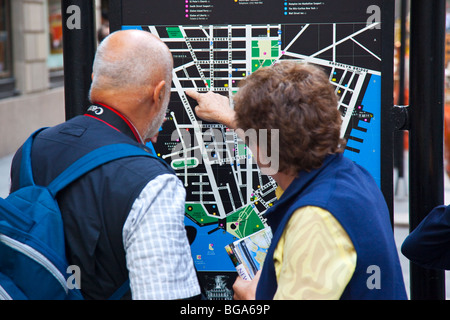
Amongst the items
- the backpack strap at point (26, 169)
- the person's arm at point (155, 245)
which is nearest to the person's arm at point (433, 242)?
the person's arm at point (155, 245)

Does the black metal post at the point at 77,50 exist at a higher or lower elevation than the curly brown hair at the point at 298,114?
higher

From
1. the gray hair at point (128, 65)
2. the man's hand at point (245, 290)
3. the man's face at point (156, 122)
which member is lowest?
the man's hand at point (245, 290)

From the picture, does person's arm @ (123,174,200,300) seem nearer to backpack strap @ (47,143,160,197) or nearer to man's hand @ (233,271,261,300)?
backpack strap @ (47,143,160,197)

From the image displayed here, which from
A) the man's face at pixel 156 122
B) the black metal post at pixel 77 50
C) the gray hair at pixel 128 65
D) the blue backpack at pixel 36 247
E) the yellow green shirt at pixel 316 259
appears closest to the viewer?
the yellow green shirt at pixel 316 259

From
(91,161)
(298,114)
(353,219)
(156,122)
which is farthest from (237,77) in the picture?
A: (353,219)

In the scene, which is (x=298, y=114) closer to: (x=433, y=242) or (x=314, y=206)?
(x=314, y=206)

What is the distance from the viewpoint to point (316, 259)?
1604 millimetres

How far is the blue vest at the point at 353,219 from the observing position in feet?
5.49

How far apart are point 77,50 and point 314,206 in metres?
1.48

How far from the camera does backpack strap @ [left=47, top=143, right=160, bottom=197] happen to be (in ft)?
5.87

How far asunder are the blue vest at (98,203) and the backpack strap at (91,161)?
0.02 m

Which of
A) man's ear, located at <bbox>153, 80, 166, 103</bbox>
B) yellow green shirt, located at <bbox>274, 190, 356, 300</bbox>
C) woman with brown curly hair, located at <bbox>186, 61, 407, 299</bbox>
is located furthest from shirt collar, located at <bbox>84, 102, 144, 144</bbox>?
Answer: yellow green shirt, located at <bbox>274, 190, 356, 300</bbox>

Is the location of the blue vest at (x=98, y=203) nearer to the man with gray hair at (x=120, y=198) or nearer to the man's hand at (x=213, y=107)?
the man with gray hair at (x=120, y=198)
